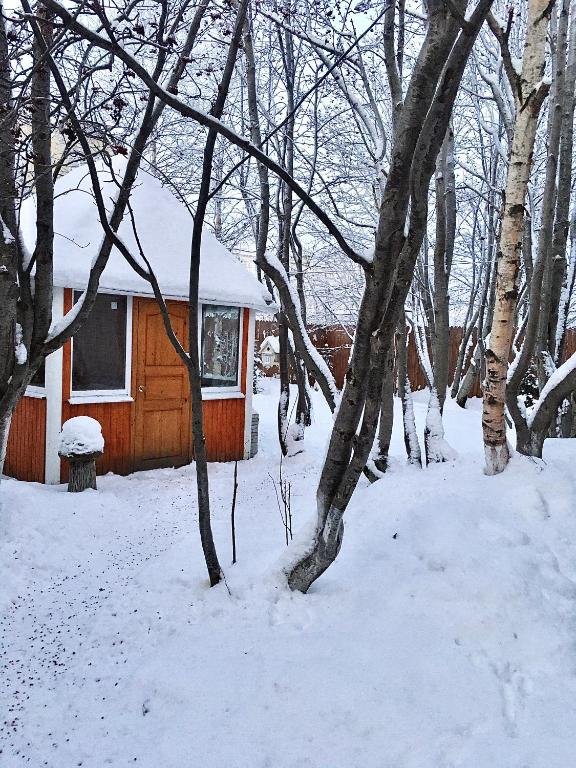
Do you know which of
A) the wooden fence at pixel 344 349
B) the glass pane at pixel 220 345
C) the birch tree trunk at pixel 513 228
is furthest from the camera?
the wooden fence at pixel 344 349

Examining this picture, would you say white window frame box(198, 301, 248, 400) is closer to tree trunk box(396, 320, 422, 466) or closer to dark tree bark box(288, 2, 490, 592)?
tree trunk box(396, 320, 422, 466)

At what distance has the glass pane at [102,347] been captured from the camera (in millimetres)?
5980

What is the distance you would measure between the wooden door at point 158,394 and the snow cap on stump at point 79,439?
47.5 inches

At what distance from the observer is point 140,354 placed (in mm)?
6402

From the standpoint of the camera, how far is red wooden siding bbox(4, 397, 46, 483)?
569 cm

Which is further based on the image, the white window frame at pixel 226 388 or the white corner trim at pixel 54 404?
the white window frame at pixel 226 388

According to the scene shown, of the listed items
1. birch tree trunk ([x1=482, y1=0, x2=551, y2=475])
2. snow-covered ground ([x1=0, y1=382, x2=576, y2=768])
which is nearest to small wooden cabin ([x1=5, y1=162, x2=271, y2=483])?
snow-covered ground ([x1=0, y1=382, x2=576, y2=768])

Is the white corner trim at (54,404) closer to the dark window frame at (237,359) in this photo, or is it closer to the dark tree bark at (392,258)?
the dark window frame at (237,359)

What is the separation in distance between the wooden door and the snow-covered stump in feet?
3.91

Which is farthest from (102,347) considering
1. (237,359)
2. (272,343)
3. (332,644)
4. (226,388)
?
(272,343)

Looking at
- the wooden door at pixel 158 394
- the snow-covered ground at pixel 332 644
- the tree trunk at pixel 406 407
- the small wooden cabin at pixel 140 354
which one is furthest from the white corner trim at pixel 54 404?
the tree trunk at pixel 406 407

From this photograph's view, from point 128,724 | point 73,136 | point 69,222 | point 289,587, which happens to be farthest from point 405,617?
point 69,222

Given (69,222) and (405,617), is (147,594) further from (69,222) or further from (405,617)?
(69,222)

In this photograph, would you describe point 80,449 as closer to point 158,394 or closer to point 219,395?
point 158,394
